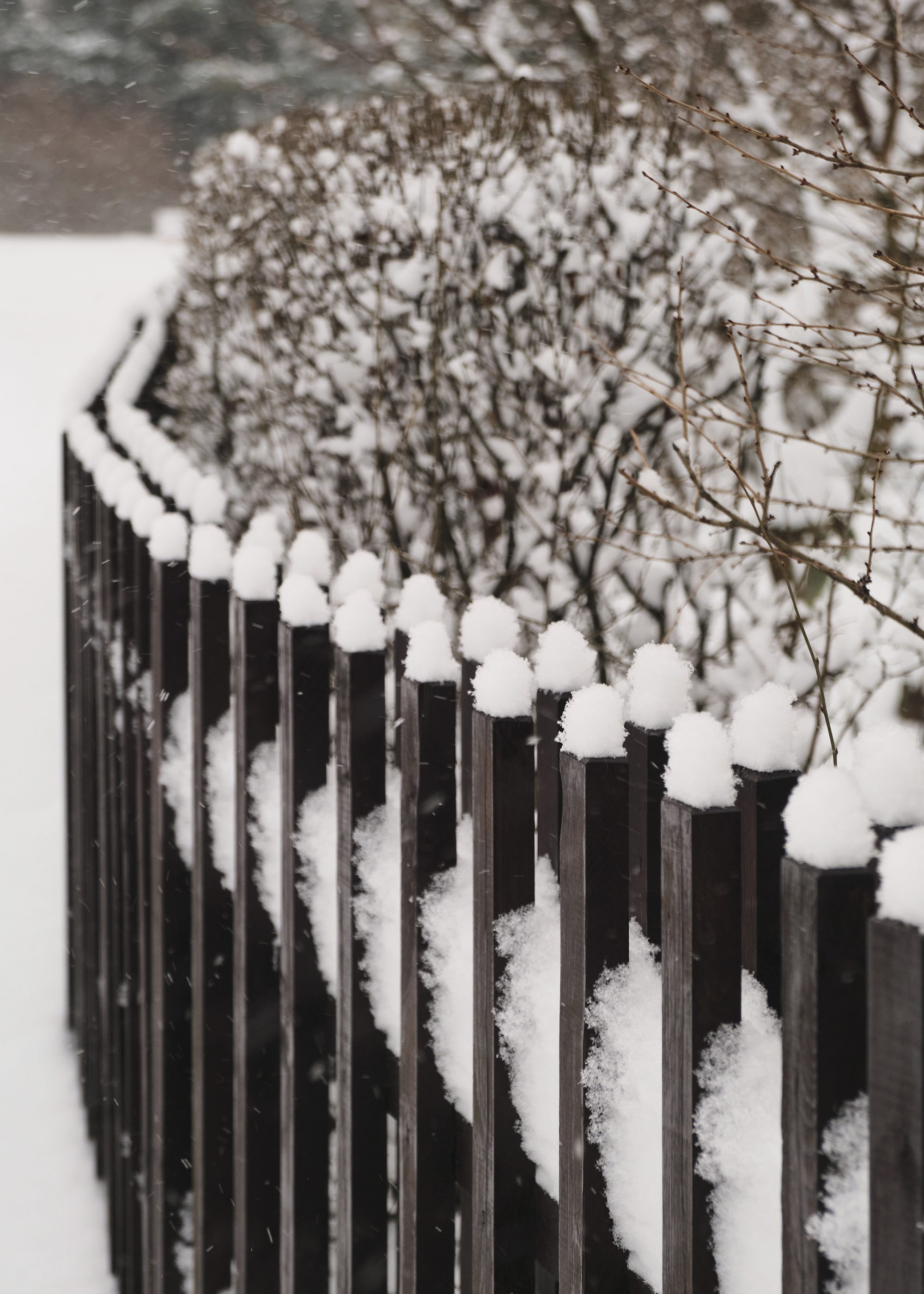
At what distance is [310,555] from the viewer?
185 centimetres

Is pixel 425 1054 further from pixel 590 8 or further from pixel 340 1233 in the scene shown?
pixel 590 8

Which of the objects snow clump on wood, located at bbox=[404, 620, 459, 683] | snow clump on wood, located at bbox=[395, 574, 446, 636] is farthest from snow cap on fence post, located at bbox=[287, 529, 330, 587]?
snow clump on wood, located at bbox=[404, 620, 459, 683]

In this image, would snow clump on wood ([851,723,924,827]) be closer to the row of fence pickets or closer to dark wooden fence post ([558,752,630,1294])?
the row of fence pickets

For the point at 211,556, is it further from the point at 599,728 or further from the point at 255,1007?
the point at 599,728

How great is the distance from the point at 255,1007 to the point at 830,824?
4.22 feet

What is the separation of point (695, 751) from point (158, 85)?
82.8ft

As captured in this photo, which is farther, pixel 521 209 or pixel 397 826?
pixel 521 209

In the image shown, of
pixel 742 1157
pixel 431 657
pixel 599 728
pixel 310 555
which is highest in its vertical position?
pixel 310 555

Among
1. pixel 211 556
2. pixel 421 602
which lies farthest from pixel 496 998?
pixel 211 556

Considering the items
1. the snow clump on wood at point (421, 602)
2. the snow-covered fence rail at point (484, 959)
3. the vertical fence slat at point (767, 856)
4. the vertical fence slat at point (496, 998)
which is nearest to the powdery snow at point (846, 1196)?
the snow-covered fence rail at point (484, 959)

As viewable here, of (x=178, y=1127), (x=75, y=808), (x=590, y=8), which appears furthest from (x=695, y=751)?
(x=590, y=8)

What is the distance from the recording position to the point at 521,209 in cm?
335

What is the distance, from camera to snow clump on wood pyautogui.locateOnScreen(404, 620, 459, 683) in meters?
1.32

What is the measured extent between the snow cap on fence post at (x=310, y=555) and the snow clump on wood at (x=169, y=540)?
1.19ft
